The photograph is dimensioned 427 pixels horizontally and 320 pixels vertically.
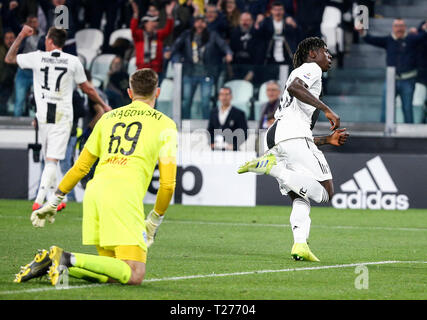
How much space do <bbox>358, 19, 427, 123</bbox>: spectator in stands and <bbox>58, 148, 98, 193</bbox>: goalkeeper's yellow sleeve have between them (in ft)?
34.0

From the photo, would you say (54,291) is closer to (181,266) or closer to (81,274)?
(81,274)

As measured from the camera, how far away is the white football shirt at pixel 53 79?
1288 cm

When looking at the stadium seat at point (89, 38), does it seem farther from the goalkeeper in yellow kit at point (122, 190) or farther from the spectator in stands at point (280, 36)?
the goalkeeper in yellow kit at point (122, 190)

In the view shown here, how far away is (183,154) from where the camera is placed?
1608 centimetres

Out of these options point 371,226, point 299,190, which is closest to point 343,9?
point 371,226

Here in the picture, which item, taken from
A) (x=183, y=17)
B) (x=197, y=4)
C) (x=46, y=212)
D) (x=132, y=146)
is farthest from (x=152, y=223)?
(x=197, y=4)

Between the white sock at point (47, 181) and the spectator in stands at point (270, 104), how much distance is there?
15.3 feet

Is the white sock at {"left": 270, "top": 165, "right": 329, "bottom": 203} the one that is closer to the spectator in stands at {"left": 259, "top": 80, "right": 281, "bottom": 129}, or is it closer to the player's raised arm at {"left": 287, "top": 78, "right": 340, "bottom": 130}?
→ the player's raised arm at {"left": 287, "top": 78, "right": 340, "bottom": 130}

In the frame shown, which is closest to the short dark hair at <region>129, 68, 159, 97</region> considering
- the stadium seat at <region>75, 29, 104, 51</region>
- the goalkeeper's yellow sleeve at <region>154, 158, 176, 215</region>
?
the goalkeeper's yellow sleeve at <region>154, 158, 176, 215</region>

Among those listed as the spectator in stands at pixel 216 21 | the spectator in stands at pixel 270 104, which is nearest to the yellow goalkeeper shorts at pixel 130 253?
the spectator in stands at pixel 270 104

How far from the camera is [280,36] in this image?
58.7ft

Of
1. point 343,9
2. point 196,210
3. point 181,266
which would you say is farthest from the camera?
point 343,9

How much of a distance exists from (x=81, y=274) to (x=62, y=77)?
690 cm

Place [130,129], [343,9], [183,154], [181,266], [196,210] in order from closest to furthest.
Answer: [130,129] → [181,266] → [196,210] → [183,154] → [343,9]
